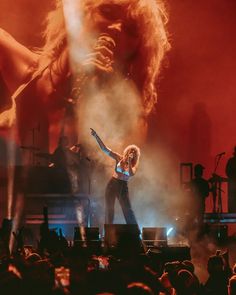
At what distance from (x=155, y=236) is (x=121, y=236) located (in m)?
0.72

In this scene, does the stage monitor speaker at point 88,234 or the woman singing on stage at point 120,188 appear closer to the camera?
the stage monitor speaker at point 88,234

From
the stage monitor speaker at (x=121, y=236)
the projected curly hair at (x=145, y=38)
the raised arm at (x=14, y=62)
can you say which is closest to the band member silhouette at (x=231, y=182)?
the projected curly hair at (x=145, y=38)

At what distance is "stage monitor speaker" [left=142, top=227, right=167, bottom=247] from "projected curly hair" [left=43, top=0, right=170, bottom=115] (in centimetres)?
351

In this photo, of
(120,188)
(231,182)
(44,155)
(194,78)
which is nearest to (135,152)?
(120,188)

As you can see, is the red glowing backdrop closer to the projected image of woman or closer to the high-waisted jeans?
the projected image of woman

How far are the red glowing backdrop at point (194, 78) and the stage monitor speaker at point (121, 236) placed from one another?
370 centimetres

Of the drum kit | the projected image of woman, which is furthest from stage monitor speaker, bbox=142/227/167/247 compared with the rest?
the projected image of woman

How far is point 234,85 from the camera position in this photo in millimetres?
12266

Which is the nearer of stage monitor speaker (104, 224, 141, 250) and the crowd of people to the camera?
the crowd of people

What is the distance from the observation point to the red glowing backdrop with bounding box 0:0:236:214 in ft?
38.5

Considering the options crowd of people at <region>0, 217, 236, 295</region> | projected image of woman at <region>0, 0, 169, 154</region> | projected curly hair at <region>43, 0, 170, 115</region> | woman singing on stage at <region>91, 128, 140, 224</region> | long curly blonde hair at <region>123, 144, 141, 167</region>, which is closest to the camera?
crowd of people at <region>0, 217, 236, 295</region>

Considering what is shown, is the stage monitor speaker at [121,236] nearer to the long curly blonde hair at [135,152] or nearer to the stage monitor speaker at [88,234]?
the stage monitor speaker at [88,234]

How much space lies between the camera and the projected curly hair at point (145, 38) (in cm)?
1173

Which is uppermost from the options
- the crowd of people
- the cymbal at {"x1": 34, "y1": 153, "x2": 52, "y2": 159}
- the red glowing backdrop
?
the red glowing backdrop
